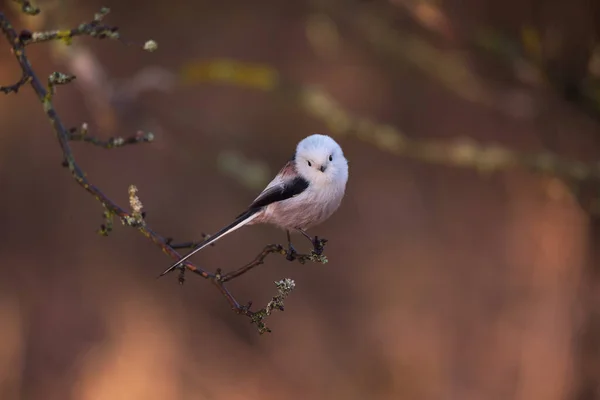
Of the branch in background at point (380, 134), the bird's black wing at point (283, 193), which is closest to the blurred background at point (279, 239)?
the branch in background at point (380, 134)

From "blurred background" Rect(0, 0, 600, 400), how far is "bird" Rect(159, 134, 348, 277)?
2.47 metres

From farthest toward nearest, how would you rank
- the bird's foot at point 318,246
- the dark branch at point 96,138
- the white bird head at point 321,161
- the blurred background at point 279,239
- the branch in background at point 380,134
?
the blurred background at point 279,239 → the branch in background at point 380,134 → the white bird head at point 321,161 → the bird's foot at point 318,246 → the dark branch at point 96,138

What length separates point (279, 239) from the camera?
6082 millimetres

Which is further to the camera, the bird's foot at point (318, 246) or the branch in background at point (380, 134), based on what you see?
the branch in background at point (380, 134)

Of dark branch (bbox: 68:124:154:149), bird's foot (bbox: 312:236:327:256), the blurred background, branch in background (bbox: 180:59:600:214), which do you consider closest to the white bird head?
bird's foot (bbox: 312:236:327:256)

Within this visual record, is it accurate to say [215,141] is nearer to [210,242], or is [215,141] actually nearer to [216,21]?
[216,21]

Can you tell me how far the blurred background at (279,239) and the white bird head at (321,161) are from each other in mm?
2540

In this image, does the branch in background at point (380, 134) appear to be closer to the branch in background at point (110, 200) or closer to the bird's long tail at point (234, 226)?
the bird's long tail at point (234, 226)

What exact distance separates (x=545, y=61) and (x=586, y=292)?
1499 mm

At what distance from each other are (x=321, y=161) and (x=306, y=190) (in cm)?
11

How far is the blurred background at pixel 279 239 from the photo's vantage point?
533 centimetres

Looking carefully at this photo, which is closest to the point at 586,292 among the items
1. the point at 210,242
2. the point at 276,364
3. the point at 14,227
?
the point at 276,364

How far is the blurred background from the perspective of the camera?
5332 millimetres

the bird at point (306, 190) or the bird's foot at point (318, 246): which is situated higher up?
the bird at point (306, 190)
